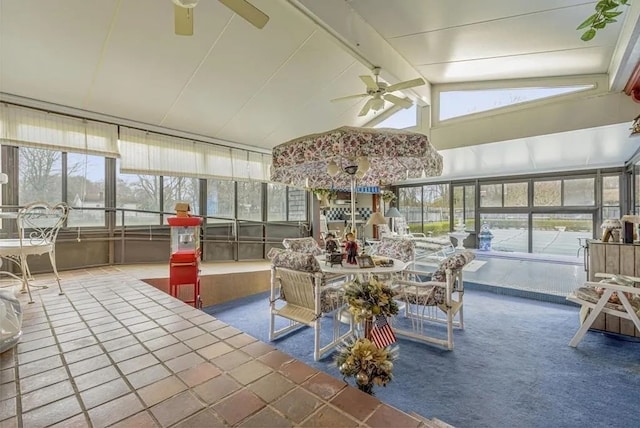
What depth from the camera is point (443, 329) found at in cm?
324

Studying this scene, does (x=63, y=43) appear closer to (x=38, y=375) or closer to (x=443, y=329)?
(x=38, y=375)

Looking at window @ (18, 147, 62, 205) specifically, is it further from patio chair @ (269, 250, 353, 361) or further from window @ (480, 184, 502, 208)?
window @ (480, 184, 502, 208)

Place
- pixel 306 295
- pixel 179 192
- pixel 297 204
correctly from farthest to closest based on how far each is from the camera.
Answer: pixel 297 204
pixel 179 192
pixel 306 295

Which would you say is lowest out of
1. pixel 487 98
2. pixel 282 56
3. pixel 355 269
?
Answer: pixel 355 269

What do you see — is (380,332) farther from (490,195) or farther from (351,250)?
(490,195)

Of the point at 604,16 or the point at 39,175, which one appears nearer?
the point at 604,16

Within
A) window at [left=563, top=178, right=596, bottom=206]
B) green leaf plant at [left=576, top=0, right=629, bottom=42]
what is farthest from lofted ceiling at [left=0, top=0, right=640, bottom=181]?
green leaf plant at [left=576, top=0, right=629, bottom=42]

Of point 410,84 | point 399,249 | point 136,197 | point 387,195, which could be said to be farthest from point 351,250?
point 387,195

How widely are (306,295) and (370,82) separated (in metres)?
2.71

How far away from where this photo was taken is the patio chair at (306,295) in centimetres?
261

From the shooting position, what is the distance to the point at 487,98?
475cm

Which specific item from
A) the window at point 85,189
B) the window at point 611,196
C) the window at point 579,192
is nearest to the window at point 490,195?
the window at point 579,192

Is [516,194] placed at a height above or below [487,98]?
below

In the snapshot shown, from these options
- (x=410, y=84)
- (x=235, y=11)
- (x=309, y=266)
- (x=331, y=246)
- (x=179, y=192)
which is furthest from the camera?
(x=179, y=192)
